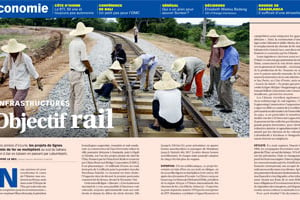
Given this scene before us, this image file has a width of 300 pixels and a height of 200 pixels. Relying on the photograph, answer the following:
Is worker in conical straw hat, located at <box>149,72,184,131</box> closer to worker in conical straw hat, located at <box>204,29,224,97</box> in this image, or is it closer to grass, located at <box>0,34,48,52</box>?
worker in conical straw hat, located at <box>204,29,224,97</box>

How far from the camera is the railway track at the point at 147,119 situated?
4.23 meters

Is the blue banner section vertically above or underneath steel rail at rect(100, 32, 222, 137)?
above

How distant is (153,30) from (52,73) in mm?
9749

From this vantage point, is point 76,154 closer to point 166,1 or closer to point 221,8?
point 166,1

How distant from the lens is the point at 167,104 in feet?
13.3

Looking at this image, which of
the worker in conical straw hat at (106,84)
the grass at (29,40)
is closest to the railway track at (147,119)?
the worker in conical straw hat at (106,84)

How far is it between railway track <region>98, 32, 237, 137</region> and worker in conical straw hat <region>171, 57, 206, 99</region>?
0.18 m

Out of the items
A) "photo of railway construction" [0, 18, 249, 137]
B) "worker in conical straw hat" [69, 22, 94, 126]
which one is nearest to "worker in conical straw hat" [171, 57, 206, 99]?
"photo of railway construction" [0, 18, 249, 137]

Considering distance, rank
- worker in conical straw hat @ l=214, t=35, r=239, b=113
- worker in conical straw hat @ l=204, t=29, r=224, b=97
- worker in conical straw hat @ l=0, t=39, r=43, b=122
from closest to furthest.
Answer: worker in conical straw hat @ l=0, t=39, r=43, b=122 < worker in conical straw hat @ l=214, t=35, r=239, b=113 < worker in conical straw hat @ l=204, t=29, r=224, b=97

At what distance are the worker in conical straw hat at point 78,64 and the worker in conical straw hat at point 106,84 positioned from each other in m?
0.67

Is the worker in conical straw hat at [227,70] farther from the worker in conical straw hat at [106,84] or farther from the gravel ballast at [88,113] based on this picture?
the worker in conical straw hat at [106,84]

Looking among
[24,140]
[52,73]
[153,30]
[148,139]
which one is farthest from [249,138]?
[153,30]

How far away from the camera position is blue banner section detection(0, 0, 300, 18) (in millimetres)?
4477

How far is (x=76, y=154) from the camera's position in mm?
4168
